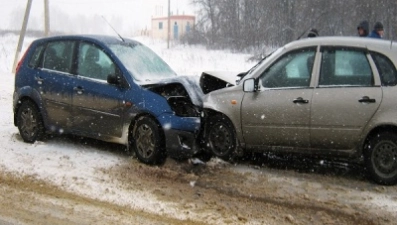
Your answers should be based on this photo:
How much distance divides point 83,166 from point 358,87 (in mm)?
3670

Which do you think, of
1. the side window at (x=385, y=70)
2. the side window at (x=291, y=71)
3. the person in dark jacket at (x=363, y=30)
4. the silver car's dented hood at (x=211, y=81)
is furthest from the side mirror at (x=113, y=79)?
the person in dark jacket at (x=363, y=30)

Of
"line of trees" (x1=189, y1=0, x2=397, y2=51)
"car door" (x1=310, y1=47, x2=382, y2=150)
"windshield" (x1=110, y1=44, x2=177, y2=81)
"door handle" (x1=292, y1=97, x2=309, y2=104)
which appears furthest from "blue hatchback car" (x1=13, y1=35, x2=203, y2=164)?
"line of trees" (x1=189, y1=0, x2=397, y2=51)

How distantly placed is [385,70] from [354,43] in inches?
21.0

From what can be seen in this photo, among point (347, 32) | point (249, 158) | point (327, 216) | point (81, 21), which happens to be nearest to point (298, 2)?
point (347, 32)

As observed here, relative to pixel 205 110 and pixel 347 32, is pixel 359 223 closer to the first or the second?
pixel 205 110

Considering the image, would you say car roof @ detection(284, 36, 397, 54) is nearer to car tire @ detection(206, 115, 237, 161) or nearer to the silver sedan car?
the silver sedan car

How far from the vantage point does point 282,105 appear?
5730 mm

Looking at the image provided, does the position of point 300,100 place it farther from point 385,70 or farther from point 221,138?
point 221,138

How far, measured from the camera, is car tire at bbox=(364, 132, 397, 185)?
17.2 ft

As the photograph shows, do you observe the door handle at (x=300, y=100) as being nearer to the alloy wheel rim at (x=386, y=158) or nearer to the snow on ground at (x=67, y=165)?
the alloy wheel rim at (x=386, y=158)

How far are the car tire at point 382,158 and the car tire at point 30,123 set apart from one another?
15.9ft

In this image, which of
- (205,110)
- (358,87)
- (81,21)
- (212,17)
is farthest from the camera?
(81,21)

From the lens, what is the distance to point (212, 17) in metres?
44.0

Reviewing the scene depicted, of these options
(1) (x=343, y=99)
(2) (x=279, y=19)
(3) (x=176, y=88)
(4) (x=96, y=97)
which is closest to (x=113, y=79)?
(4) (x=96, y=97)
